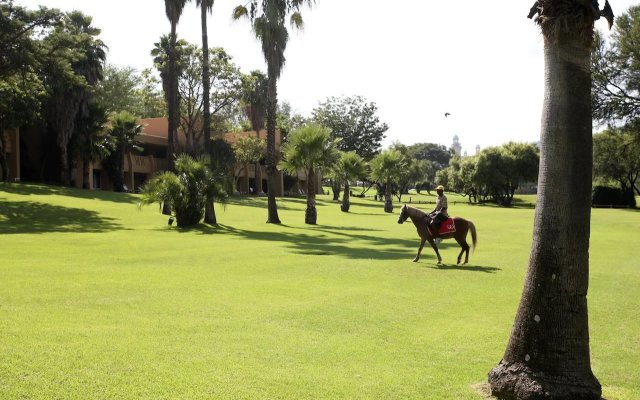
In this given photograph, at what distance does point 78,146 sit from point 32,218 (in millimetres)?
18484

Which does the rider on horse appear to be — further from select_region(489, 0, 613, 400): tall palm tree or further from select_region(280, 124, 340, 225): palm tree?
select_region(280, 124, 340, 225): palm tree

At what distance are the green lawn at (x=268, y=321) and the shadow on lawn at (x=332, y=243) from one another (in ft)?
0.97

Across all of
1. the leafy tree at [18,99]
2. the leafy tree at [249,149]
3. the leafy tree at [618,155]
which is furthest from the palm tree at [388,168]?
the leafy tree at [18,99]

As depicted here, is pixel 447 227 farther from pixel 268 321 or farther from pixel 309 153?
pixel 309 153

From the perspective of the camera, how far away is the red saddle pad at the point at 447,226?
16156 millimetres

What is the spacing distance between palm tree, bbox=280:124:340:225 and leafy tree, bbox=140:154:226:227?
24.0ft

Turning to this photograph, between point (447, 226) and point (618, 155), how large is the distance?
35506 millimetres

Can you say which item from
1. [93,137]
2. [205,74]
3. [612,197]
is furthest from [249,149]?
[612,197]

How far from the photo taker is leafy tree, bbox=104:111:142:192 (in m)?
50.2

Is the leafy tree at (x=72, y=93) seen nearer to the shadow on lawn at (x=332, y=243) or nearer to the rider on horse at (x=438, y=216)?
the shadow on lawn at (x=332, y=243)

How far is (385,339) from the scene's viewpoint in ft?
26.1

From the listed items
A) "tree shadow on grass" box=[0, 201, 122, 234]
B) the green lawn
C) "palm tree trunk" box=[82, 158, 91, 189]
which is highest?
"palm tree trunk" box=[82, 158, 91, 189]

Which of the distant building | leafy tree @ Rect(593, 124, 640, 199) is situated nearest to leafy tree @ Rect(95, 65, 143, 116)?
the distant building

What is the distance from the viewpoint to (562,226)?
5.56 metres
